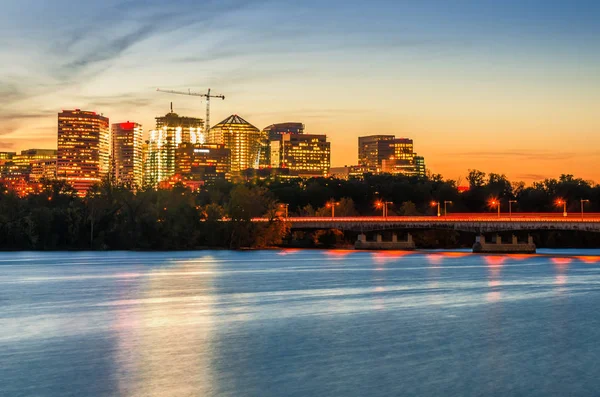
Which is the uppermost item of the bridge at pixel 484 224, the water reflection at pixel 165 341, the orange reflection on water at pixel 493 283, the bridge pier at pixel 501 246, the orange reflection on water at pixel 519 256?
the bridge at pixel 484 224

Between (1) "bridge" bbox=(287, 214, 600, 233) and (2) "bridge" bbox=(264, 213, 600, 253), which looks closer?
(1) "bridge" bbox=(287, 214, 600, 233)

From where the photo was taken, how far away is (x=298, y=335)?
182 feet

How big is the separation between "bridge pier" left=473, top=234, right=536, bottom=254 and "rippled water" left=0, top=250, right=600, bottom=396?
240 feet

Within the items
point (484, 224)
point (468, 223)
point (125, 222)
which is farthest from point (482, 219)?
point (125, 222)

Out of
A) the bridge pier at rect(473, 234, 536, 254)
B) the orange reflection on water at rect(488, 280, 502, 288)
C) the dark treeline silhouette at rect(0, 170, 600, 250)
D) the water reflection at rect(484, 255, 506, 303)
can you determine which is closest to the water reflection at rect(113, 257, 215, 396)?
the water reflection at rect(484, 255, 506, 303)

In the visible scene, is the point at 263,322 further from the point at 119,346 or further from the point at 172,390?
the point at 172,390

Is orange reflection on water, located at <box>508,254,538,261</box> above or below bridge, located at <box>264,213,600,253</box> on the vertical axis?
below

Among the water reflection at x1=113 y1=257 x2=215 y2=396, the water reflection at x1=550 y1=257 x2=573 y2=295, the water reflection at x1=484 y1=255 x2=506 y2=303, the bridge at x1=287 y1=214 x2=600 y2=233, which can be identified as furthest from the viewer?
the bridge at x1=287 y1=214 x2=600 y2=233

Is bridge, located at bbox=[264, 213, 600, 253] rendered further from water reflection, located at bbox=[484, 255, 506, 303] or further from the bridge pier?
water reflection, located at bbox=[484, 255, 506, 303]

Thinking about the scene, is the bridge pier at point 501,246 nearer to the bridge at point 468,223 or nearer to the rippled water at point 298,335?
the bridge at point 468,223

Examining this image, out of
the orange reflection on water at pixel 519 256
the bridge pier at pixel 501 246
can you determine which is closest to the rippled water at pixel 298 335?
the orange reflection on water at pixel 519 256

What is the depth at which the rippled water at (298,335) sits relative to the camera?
135 ft

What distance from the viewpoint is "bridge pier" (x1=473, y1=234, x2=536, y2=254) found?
588 ft

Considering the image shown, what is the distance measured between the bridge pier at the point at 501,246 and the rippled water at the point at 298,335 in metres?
73.2
